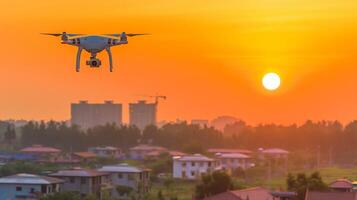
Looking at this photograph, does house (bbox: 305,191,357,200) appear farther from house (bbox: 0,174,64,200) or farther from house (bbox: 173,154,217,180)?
house (bbox: 173,154,217,180)

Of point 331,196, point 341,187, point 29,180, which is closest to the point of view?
point 331,196

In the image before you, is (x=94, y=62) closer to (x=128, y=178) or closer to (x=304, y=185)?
(x=304, y=185)

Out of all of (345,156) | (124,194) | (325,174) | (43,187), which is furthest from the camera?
(345,156)

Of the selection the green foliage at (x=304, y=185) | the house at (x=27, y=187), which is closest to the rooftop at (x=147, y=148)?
the house at (x=27, y=187)

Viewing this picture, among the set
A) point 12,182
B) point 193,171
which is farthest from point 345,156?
point 12,182

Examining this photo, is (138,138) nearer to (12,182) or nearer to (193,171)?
(193,171)

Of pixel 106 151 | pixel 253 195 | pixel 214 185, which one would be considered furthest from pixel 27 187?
pixel 106 151
